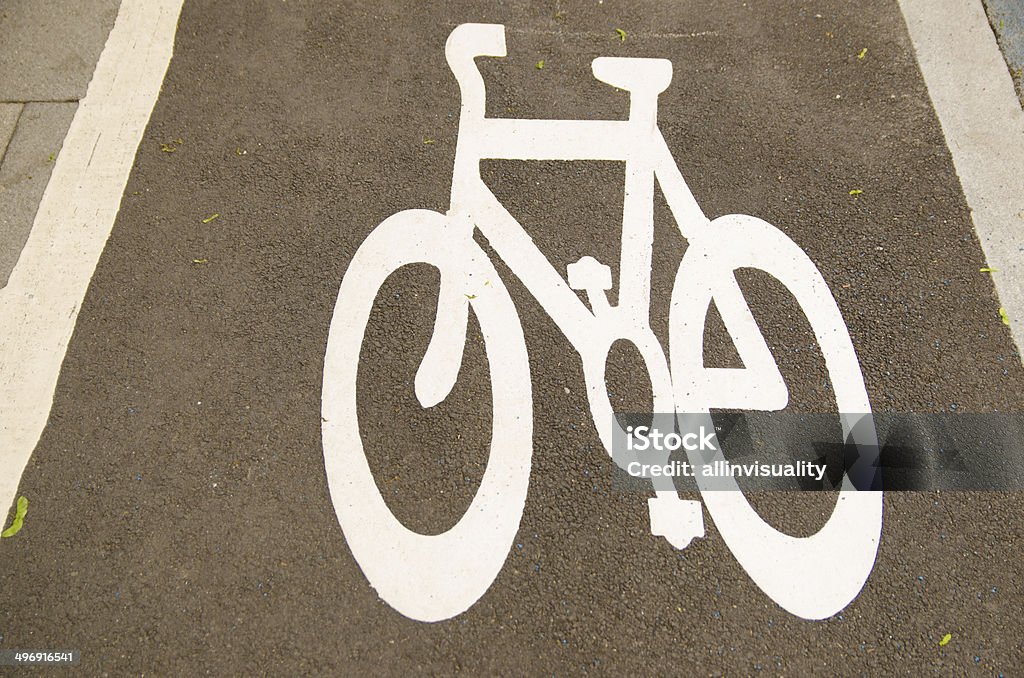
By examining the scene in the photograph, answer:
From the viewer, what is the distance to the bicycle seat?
13.4ft

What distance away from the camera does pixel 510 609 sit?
8.75 feet

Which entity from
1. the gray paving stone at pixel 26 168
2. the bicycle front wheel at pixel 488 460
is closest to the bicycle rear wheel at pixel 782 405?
the bicycle front wheel at pixel 488 460

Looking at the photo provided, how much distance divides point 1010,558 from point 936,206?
1.97 metres

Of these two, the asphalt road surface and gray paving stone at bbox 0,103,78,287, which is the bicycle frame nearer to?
the asphalt road surface

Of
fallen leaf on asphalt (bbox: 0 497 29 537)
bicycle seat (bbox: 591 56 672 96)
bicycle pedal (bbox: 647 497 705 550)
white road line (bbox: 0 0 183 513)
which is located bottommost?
bicycle pedal (bbox: 647 497 705 550)

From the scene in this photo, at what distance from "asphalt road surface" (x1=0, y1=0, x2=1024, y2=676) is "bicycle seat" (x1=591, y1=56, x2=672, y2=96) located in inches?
3.7

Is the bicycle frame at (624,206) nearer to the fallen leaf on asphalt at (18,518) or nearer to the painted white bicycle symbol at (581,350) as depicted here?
the painted white bicycle symbol at (581,350)

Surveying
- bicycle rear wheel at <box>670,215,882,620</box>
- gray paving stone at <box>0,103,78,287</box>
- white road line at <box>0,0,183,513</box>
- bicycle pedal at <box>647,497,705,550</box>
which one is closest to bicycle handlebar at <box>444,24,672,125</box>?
bicycle rear wheel at <box>670,215,882,620</box>

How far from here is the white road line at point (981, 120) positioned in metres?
3.49

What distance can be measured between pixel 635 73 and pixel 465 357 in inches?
92.0

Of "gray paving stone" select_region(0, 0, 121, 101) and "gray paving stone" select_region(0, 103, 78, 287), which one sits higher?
"gray paving stone" select_region(0, 0, 121, 101)

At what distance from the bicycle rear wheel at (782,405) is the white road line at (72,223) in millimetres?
3208

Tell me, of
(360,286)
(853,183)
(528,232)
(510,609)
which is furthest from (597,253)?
(510,609)

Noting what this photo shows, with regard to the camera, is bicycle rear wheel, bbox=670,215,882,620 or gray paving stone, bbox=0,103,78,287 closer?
bicycle rear wheel, bbox=670,215,882,620
